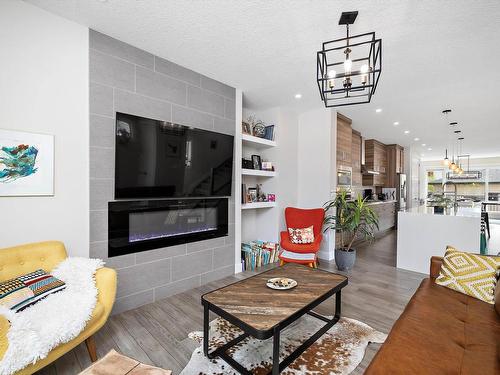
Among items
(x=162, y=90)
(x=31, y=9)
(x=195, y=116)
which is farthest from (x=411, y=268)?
(x=31, y=9)

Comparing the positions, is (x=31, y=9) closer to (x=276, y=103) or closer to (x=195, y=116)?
(x=195, y=116)

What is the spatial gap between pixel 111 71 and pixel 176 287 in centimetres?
243

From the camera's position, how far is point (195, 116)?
10.1 ft

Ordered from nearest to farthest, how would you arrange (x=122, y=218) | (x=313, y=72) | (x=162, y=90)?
(x=122, y=218)
(x=162, y=90)
(x=313, y=72)

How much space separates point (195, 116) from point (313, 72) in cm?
156

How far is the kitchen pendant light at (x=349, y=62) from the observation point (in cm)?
164

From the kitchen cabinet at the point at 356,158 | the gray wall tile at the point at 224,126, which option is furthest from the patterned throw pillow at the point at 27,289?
the kitchen cabinet at the point at 356,158

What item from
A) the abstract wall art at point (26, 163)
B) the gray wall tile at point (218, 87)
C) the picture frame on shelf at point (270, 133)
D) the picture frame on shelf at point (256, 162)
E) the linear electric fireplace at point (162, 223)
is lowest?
the linear electric fireplace at point (162, 223)

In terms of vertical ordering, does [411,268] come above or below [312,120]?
below

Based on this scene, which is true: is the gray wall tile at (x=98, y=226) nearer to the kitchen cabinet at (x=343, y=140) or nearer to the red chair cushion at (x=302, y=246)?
the red chair cushion at (x=302, y=246)

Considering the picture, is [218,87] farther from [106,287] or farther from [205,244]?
[106,287]

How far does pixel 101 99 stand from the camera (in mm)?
2344

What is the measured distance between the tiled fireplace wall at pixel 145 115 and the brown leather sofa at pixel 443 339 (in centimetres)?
225

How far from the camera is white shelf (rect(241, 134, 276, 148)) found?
3.75 metres
